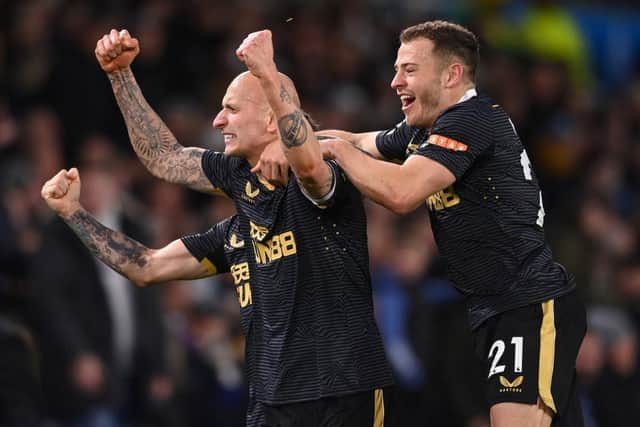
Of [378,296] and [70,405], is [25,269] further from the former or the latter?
[378,296]

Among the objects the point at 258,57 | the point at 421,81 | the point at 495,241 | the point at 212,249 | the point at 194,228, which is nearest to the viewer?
the point at 258,57

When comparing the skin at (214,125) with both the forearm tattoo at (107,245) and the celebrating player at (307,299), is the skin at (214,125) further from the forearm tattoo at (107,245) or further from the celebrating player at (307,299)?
the forearm tattoo at (107,245)

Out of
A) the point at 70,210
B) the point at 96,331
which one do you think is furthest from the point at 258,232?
the point at 96,331

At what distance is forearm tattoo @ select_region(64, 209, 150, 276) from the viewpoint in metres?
6.81

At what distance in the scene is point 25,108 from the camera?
424 inches

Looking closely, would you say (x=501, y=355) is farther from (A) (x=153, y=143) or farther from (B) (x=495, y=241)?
(A) (x=153, y=143)

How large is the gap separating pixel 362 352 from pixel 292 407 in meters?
0.37

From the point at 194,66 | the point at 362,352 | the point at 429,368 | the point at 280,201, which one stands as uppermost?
the point at 194,66

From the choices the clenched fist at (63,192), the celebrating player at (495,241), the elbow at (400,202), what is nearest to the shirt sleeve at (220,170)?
the clenched fist at (63,192)

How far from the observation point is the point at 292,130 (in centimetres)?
584

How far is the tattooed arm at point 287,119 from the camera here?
229 inches

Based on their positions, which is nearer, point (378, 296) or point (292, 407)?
point (292, 407)

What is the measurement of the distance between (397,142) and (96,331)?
3.46 m

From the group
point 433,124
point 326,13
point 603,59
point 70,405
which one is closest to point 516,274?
point 433,124
